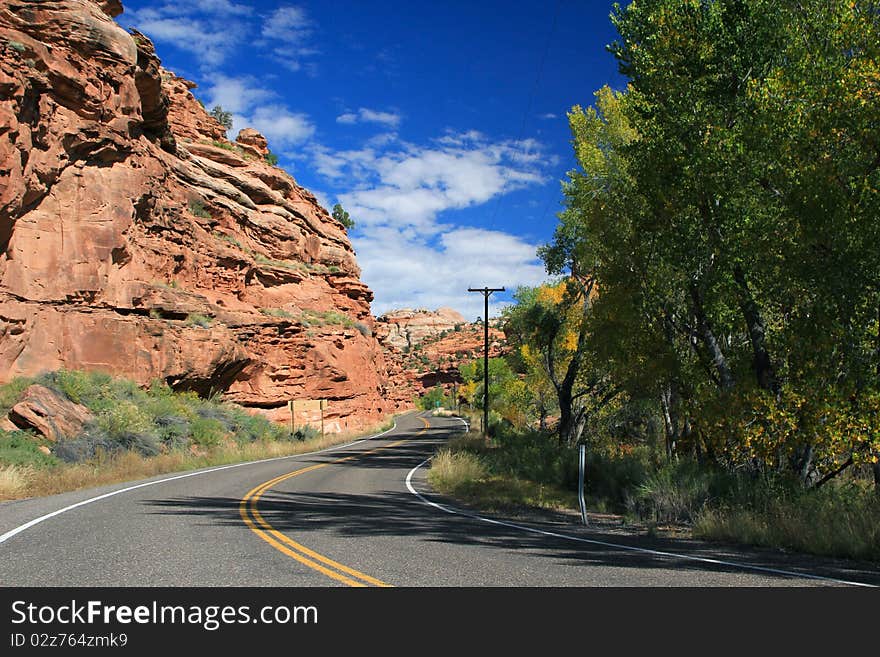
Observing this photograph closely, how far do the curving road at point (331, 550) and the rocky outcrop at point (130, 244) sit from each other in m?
13.3

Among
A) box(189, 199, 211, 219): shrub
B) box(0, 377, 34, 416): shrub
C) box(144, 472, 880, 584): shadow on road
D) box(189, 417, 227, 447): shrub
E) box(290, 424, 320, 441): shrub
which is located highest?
box(189, 199, 211, 219): shrub

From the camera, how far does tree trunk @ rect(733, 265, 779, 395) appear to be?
1138 cm

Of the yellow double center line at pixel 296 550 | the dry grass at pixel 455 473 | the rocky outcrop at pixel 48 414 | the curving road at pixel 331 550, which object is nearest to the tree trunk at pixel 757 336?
the curving road at pixel 331 550

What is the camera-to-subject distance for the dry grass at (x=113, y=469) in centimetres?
1357

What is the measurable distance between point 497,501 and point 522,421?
103 ft

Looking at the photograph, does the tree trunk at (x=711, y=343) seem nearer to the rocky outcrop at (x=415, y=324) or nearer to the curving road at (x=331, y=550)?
the curving road at (x=331, y=550)

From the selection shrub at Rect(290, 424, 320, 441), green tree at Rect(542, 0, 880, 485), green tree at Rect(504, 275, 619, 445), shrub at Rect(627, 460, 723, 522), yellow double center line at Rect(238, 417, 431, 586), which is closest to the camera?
yellow double center line at Rect(238, 417, 431, 586)

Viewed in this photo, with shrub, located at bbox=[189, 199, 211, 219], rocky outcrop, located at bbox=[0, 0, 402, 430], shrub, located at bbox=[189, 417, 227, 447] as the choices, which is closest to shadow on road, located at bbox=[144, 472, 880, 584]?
shrub, located at bbox=[189, 417, 227, 447]

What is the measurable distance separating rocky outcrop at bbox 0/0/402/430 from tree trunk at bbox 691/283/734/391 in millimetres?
21803

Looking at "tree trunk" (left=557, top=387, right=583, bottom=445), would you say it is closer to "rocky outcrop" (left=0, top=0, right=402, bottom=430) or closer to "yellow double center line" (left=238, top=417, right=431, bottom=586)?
"yellow double center line" (left=238, top=417, right=431, bottom=586)

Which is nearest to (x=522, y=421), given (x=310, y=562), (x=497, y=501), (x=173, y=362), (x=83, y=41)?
(x=173, y=362)

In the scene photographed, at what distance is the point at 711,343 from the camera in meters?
12.7

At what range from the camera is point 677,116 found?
12617mm
